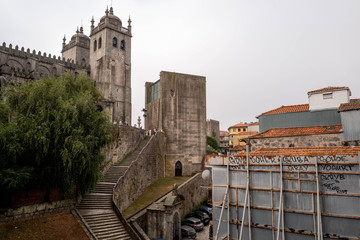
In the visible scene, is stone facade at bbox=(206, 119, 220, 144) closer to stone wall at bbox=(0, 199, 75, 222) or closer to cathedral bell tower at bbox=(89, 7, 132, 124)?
cathedral bell tower at bbox=(89, 7, 132, 124)

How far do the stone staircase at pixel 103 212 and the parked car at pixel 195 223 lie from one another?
7.97 meters

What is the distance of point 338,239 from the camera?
970 cm

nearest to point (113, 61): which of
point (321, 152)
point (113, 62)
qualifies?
point (113, 62)

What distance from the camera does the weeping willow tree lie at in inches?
587

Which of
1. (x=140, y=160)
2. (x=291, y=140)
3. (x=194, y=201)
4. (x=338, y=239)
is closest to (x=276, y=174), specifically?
(x=338, y=239)

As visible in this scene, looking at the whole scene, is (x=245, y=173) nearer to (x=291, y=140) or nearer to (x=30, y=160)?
(x=291, y=140)

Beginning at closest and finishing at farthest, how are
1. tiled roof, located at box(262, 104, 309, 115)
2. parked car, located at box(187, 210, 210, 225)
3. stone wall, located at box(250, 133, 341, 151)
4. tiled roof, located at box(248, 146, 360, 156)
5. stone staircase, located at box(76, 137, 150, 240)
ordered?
tiled roof, located at box(248, 146, 360, 156), stone staircase, located at box(76, 137, 150, 240), stone wall, located at box(250, 133, 341, 151), tiled roof, located at box(262, 104, 309, 115), parked car, located at box(187, 210, 210, 225)

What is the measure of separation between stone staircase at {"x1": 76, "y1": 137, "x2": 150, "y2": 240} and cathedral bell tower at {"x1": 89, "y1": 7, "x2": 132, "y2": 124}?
24512 mm

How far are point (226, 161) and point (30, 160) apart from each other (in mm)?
12300

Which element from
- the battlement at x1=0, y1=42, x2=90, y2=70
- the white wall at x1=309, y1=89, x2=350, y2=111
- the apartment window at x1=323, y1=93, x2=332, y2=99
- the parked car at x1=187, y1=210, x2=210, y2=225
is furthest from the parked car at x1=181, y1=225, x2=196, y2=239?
the battlement at x1=0, y1=42, x2=90, y2=70

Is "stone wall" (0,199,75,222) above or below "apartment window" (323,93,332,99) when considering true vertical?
below

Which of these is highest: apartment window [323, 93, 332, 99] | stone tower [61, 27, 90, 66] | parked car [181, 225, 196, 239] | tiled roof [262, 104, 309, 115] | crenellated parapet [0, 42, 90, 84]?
stone tower [61, 27, 90, 66]

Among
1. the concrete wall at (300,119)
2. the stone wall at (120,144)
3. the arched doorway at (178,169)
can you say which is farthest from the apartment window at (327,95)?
the stone wall at (120,144)

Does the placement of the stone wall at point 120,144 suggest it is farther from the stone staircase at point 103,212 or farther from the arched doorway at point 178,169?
the arched doorway at point 178,169
